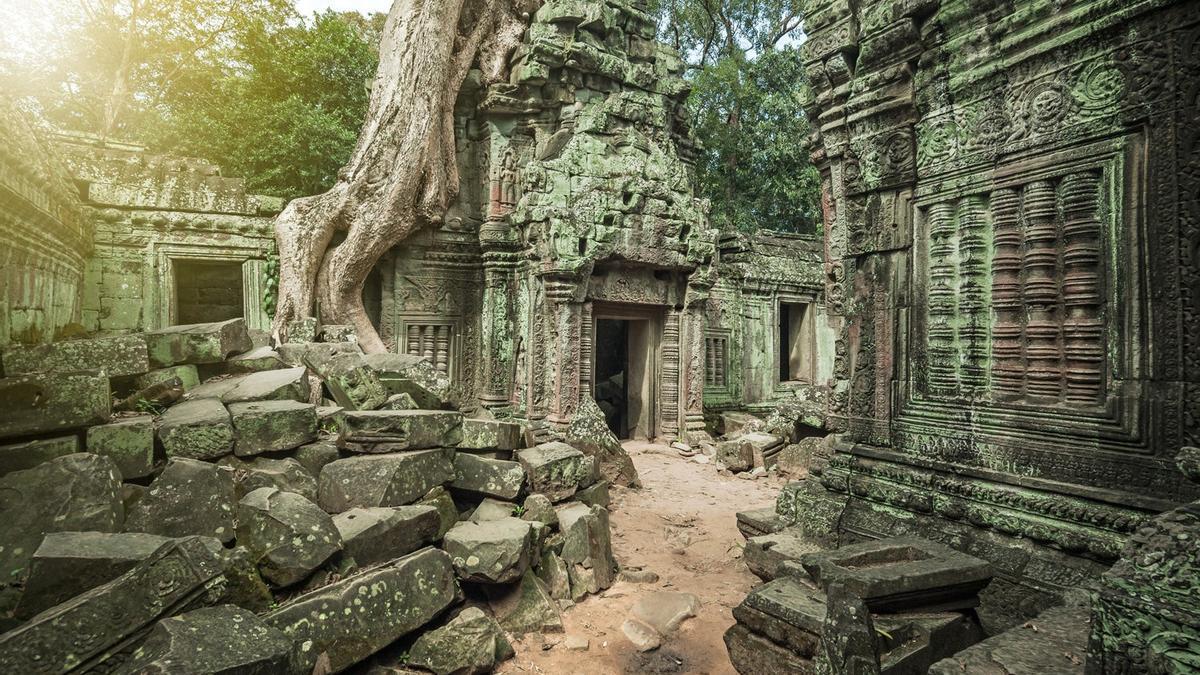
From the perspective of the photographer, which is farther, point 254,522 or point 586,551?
point 586,551

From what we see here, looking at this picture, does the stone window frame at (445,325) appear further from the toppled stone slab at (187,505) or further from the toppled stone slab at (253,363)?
the toppled stone slab at (187,505)

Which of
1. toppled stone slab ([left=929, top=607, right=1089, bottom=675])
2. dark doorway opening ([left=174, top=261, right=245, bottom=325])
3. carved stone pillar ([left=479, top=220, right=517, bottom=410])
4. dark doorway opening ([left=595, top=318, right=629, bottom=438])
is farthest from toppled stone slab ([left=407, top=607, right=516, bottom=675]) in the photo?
dark doorway opening ([left=595, top=318, right=629, bottom=438])

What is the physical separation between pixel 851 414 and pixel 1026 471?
3.57ft

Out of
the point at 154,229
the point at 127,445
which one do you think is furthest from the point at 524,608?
the point at 154,229

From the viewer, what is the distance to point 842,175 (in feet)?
13.7

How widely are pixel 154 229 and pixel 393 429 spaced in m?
6.55

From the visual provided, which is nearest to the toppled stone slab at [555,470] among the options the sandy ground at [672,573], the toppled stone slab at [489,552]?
the sandy ground at [672,573]

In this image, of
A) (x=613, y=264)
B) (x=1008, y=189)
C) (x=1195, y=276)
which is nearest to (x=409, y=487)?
(x=1008, y=189)

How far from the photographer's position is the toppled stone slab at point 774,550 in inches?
156

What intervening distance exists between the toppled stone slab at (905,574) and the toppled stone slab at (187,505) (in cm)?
313

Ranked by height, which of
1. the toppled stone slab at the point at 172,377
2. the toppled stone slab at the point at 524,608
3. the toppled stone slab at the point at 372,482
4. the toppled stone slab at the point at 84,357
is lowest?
the toppled stone slab at the point at 524,608

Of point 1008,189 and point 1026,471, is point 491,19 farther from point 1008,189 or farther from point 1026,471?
point 1026,471

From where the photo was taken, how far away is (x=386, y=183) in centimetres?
931

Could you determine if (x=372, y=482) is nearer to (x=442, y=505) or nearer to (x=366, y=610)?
(x=442, y=505)
